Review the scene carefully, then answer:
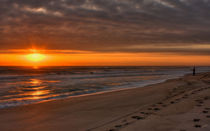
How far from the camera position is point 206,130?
13.8ft

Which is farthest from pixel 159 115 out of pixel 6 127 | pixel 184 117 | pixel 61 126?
pixel 6 127

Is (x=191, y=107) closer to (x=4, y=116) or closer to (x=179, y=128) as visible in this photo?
(x=179, y=128)

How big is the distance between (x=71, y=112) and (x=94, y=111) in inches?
32.3

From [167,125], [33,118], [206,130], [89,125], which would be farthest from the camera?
→ [33,118]

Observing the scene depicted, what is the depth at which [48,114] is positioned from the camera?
260 inches

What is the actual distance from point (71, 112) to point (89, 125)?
1.82 m

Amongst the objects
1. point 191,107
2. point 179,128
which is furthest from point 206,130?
point 191,107

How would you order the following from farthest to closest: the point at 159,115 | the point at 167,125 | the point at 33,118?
the point at 33,118 < the point at 159,115 < the point at 167,125

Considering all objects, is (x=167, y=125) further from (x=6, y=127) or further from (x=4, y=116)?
(x=4, y=116)

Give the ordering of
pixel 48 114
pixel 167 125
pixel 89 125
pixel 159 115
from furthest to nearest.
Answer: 1. pixel 48 114
2. pixel 159 115
3. pixel 89 125
4. pixel 167 125

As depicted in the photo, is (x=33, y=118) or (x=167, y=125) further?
(x=33, y=118)

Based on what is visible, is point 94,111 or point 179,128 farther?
point 94,111

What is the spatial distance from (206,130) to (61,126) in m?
3.57

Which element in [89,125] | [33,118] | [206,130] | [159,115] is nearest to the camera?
[206,130]
